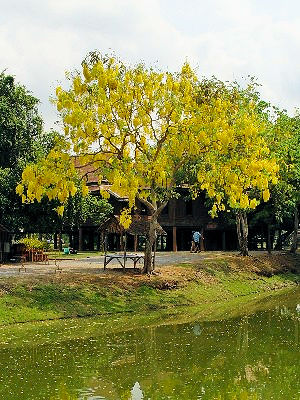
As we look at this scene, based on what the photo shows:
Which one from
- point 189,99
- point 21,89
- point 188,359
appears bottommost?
point 188,359

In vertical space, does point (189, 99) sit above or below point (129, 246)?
above

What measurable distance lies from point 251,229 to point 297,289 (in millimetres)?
27269

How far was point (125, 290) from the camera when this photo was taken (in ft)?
97.2

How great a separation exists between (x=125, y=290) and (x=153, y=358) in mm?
10831

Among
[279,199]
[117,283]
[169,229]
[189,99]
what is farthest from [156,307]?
[169,229]

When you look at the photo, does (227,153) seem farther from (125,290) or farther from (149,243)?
(125,290)

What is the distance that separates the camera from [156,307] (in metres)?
28.7

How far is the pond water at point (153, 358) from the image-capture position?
50.0 feet

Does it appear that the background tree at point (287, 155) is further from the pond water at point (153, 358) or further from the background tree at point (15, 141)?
the pond water at point (153, 358)

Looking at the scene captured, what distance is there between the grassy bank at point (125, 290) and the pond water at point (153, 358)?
142 cm

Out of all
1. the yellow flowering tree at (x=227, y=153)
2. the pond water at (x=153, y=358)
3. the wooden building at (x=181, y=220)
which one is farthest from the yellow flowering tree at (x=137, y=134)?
the wooden building at (x=181, y=220)

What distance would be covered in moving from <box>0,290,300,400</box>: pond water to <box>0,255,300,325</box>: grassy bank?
1418 millimetres

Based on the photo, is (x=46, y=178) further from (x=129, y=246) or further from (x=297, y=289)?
(x=129, y=246)

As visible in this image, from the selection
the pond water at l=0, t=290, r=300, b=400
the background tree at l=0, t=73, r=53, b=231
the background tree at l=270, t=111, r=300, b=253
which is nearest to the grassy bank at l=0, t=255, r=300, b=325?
the pond water at l=0, t=290, r=300, b=400
